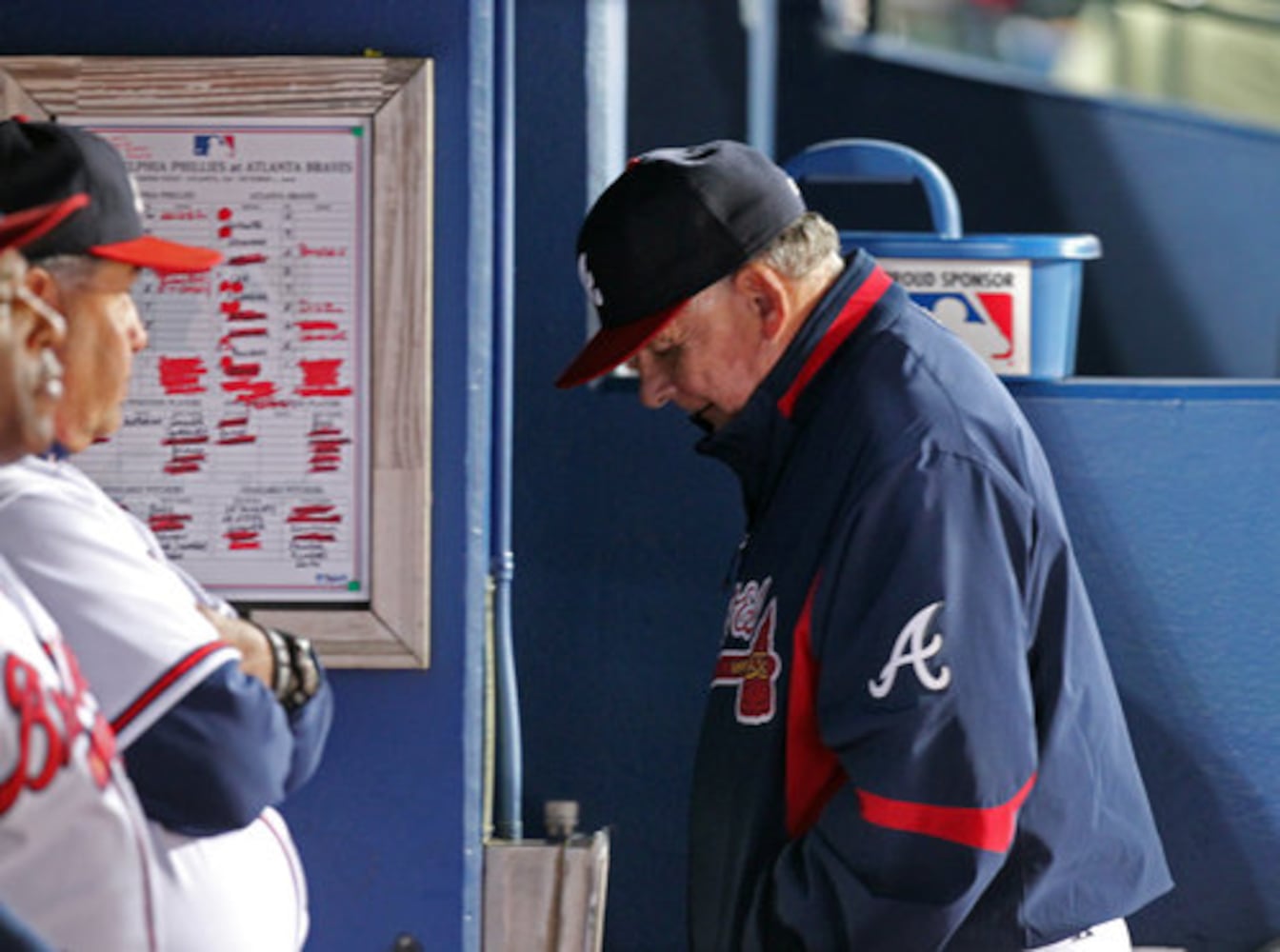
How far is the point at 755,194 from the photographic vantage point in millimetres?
2912

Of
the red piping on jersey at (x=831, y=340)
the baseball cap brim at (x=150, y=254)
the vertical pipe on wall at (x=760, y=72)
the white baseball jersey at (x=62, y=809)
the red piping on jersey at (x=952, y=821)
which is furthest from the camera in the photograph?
the vertical pipe on wall at (x=760, y=72)

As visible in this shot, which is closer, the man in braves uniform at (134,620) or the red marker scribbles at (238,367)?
the man in braves uniform at (134,620)

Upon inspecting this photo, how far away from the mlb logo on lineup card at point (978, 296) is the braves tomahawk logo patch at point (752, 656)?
5.61ft

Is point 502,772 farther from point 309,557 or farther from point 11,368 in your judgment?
point 11,368

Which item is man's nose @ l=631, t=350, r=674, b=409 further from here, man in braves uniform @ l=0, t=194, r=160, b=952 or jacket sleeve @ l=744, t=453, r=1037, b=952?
man in braves uniform @ l=0, t=194, r=160, b=952

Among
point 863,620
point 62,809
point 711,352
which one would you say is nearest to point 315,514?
point 711,352

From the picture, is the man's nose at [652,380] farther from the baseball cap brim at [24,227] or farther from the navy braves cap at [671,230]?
the baseball cap brim at [24,227]

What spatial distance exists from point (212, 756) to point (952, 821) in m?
0.86

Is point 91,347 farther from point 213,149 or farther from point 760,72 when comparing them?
point 760,72

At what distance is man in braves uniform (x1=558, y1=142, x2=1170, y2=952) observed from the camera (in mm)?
2639

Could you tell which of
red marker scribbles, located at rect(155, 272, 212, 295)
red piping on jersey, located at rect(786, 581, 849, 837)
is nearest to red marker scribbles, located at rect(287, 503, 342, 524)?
red marker scribbles, located at rect(155, 272, 212, 295)

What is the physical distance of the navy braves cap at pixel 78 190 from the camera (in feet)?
8.08

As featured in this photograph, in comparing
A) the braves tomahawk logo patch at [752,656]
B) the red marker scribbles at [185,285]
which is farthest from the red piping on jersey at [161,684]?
the red marker scribbles at [185,285]

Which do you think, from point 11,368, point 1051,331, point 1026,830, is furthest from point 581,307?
point 11,368
